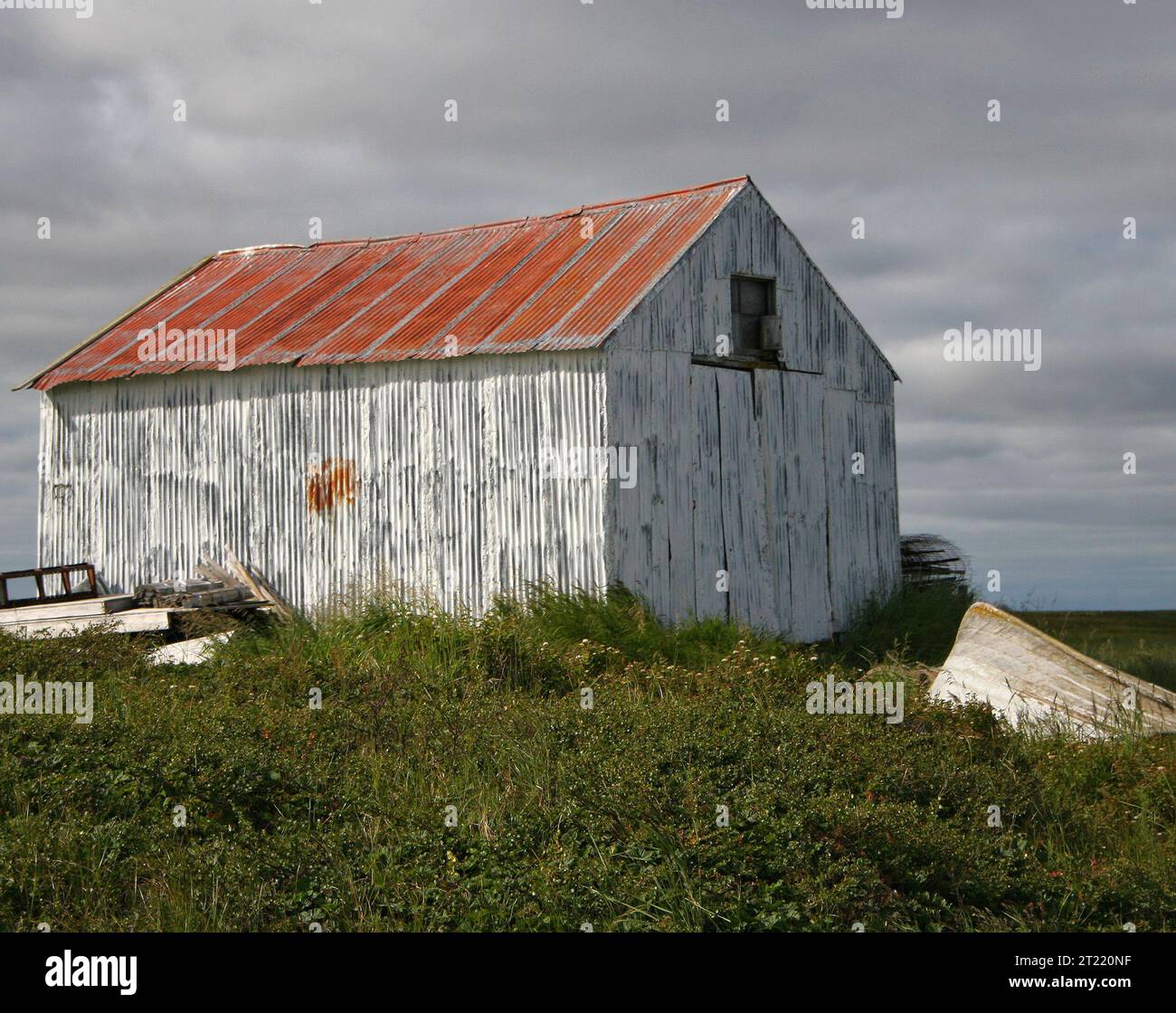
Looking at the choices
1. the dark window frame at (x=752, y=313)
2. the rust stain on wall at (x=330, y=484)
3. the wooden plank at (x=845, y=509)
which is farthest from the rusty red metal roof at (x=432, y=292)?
the wooden plank at (x=845, y=509)

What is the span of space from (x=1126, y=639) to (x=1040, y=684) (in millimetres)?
7937

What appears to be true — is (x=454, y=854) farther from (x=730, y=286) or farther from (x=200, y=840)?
(x=730, y=286)

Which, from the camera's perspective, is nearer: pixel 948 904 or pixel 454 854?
pixel 948 904

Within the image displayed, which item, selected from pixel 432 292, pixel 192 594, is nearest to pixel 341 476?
pixel 192 594

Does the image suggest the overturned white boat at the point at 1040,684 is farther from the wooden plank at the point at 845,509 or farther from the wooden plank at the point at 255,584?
the wooden plank at the point at 255,584

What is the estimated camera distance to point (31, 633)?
17.1 m

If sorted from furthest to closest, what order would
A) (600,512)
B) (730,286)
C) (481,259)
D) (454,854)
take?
1. (481,259)
2. (730,286)
3. (600,512)
4. (454,854)

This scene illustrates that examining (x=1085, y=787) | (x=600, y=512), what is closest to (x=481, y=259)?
(x=600, y=512)

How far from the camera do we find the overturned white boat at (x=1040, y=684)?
37.5 ft

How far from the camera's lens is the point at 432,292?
1955 cm

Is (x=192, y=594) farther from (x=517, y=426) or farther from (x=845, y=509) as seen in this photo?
(x=845, y=509)

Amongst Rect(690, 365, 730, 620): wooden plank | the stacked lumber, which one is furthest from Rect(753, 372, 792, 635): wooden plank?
the stacked lumber
